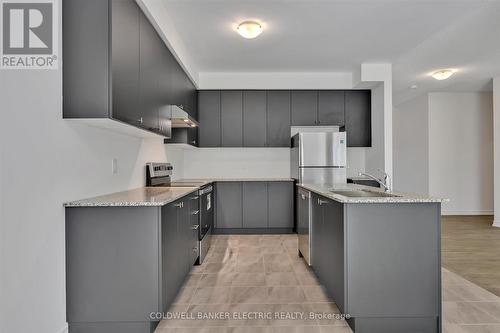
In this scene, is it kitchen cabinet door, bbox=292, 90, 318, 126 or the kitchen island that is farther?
kitchen cabinet door, bbox=292, 90, 318, 126

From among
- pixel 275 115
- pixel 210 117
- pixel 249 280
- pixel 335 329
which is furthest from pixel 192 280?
pixel 275 115

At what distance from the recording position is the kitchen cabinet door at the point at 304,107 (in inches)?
198

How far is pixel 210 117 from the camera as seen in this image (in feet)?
16.6

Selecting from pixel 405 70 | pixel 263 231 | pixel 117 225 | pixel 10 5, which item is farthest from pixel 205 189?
pixel 405 70

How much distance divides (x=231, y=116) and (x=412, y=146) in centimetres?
461

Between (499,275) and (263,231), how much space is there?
2942mm

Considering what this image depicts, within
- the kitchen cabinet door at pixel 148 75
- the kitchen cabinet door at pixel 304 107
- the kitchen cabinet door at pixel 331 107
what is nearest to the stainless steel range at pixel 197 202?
the kitchen cabinet door at pixel 148 75

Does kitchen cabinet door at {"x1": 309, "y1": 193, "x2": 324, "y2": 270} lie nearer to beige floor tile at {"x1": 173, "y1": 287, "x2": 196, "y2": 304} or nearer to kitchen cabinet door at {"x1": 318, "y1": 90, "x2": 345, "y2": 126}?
beige floor tile at {"x1": 173, "y1": 287, "x2": 196, "y2": 304}

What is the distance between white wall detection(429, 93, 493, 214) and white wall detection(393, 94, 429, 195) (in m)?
0.13

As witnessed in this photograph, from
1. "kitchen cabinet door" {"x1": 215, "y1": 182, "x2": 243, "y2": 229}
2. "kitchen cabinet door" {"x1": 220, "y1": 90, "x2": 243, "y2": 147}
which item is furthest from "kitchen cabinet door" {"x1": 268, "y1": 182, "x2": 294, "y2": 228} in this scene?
"kitchen cabinet door" {"x1": 220, "y1": 90, "x2": 243, "y2": 147}

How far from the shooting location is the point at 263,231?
4766 millimetres

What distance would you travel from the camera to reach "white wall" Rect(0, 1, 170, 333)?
1444 mm

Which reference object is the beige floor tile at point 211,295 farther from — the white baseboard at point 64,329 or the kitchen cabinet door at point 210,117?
the kitchen cabinet door at point 210,117

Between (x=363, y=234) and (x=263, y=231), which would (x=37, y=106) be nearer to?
(x=363, y=234)
